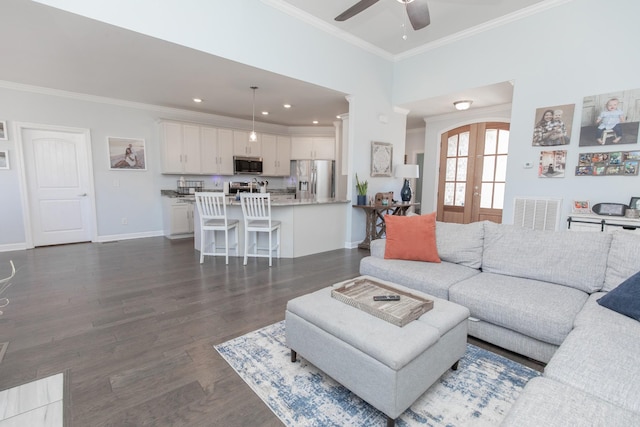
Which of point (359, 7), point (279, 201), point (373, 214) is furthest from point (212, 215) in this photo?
point (359, 7)

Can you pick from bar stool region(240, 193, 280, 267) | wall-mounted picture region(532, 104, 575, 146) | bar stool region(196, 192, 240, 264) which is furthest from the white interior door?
wall-mounted picture region(532, 104, 575, 146)

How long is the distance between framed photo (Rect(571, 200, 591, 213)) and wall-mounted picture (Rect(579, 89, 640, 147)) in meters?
0.68

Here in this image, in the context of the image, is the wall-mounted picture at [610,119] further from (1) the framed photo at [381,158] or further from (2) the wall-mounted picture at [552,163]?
(1) the framed photo at [381,158]

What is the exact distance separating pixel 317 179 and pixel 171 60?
4344 mm

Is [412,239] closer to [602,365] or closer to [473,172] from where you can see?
[602,365]

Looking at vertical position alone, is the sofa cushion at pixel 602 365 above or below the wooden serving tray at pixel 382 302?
below

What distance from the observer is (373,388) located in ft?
4.67

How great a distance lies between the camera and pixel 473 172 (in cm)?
626

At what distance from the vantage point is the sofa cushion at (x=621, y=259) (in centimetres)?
197

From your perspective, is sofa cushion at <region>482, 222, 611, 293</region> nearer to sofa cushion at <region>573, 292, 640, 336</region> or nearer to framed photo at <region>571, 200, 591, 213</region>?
sofa cushion at <region>573, 292, 640, 336</region>

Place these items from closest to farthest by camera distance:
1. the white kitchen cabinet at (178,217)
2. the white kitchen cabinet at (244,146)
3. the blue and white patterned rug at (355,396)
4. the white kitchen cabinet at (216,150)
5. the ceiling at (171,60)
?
the blue and white patterned rug at (355,396)
the ceiling at (171,60)
the white kitchen cabinet at (178,217)
the white kitchen cabinet at (216,150)
the white kitchen cabinet at (244,146)

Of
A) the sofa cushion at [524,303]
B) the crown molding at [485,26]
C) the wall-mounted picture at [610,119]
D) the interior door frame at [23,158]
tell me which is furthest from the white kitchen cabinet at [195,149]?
the wall-mounted picture at [610,119]

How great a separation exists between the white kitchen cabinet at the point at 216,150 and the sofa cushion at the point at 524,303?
585cm

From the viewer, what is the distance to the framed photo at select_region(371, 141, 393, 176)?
5.36m
